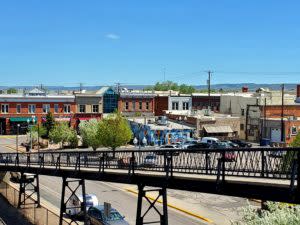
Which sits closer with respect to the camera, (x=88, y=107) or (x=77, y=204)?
(x=77, y=204)

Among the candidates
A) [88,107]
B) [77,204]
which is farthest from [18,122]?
[77,204]

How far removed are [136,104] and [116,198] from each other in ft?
157

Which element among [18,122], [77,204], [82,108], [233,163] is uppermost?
[82,108]

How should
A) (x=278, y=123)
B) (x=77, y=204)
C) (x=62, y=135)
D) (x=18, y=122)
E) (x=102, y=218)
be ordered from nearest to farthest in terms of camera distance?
(x=102, y=218) < (x=77, y=204) < (x=62, y=135) < (x=278, y=123) < (x=18, y=122)

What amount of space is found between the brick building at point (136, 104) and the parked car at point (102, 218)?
54257mm

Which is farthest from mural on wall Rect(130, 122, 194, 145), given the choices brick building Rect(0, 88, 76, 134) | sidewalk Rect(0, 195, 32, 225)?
sidewalk Rect(0, 195, 32, 225)

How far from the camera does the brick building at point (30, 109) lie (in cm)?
7325

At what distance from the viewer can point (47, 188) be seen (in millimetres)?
39000

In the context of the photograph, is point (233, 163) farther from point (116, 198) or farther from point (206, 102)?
point (206, 102)

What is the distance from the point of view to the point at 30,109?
74.3 meters

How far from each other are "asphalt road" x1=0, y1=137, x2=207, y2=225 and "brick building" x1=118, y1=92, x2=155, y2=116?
37578 millimetres

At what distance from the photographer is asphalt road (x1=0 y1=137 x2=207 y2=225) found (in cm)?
2811

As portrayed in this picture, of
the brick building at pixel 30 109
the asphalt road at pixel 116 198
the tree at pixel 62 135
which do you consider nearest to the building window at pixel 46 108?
the brick building at pixel 30 109

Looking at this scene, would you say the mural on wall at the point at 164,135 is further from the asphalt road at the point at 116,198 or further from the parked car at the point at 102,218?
the parked car at the point at 102,218
